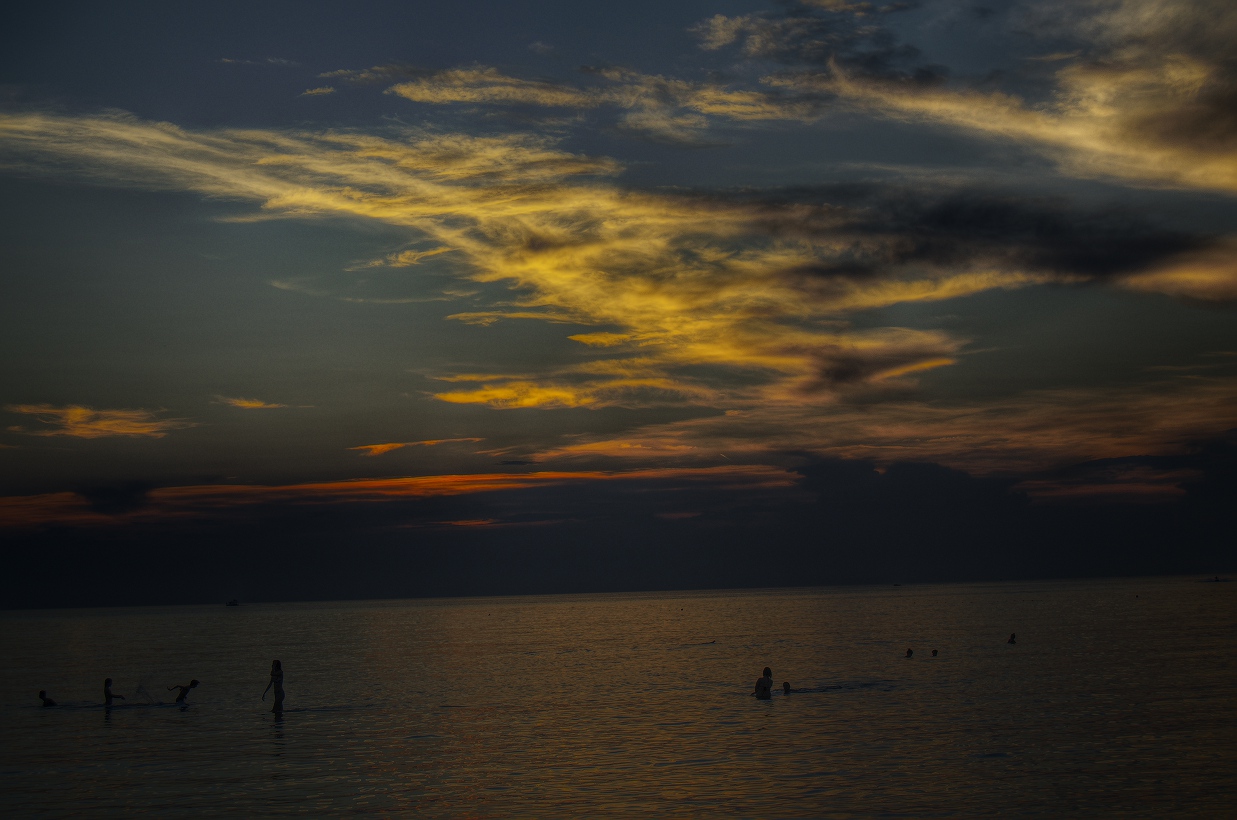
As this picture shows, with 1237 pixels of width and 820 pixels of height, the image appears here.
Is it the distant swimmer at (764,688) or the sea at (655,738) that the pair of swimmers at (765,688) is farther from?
the sea at (655,738)

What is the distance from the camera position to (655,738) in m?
35.4

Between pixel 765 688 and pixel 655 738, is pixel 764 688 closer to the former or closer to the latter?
pixel 765 688

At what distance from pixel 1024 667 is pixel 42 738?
2036 inches

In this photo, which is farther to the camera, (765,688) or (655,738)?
(765,688)

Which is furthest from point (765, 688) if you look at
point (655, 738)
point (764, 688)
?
point (655, 738)

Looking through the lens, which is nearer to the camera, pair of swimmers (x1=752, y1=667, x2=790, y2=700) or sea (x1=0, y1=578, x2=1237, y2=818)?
sea (x1=0, y1=578, x2=1237, y2=818)

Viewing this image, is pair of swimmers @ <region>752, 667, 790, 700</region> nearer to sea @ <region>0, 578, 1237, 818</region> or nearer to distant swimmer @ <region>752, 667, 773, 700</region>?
distant swimmer @ <region>752, 667, 773, 700</region>

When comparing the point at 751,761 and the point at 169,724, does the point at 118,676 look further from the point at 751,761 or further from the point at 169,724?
the point at 751,761

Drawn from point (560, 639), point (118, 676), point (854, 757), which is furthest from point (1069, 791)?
point (560, 639)

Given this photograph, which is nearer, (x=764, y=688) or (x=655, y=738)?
(x=655, y=738)

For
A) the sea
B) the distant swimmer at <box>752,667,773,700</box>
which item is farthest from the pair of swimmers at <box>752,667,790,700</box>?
the sea

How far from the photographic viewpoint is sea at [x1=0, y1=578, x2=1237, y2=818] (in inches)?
1021

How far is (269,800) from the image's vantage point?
87.4 feet

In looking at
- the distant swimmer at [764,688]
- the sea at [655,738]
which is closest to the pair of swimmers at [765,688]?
the distant swimmer at [764,688]
